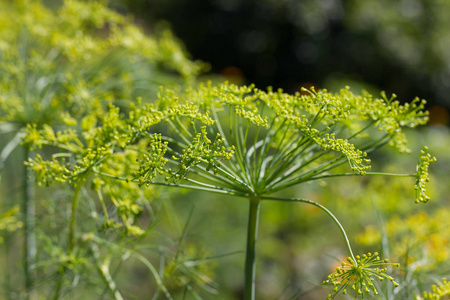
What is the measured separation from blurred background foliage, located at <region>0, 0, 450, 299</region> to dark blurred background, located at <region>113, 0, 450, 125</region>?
23 millimetres

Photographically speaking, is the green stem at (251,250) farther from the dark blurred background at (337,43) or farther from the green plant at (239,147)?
the dark blurred background at (337,43)

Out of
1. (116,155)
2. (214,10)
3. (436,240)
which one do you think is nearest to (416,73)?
(214,10)

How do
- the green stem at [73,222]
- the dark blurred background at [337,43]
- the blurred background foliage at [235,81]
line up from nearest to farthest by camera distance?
1. the green stem at [73,222]
2. the blurred background foliage at [235,81]
3. the dark blurred background at [337,43]

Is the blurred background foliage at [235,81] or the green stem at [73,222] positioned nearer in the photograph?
the green stem at [73,222]

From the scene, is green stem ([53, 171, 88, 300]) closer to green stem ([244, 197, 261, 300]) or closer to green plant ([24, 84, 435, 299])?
green plant ([24, 84, 435, 299])

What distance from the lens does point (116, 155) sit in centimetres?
Answer: 120

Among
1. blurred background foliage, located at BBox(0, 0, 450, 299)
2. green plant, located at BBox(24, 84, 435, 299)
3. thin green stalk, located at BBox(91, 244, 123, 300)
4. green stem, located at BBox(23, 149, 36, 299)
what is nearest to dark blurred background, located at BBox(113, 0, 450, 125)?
blurred background foliage, located at BBox(0, 0, 450, 299)

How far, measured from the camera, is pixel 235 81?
625 cm

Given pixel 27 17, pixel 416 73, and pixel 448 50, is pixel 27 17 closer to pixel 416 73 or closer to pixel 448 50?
pixel 416 73

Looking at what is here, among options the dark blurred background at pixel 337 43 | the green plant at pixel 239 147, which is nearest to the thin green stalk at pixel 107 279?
the green plant at pixel 239 147

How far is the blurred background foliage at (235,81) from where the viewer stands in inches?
63.7

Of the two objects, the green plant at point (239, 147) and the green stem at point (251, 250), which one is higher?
the green plant at point (239, 147)

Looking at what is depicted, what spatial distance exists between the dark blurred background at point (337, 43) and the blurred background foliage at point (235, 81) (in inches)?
0.9

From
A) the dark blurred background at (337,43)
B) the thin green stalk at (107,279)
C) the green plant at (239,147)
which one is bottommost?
the thin green stalk at (107,279)
